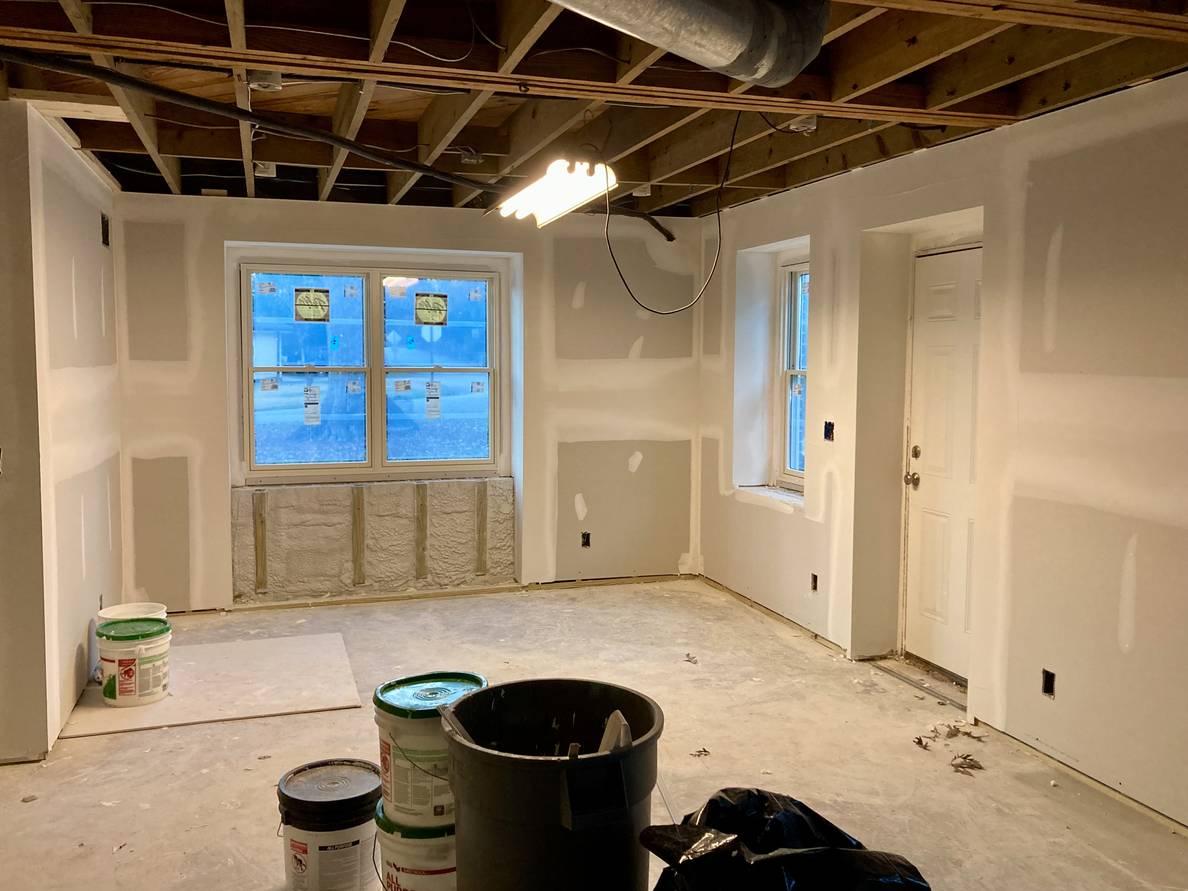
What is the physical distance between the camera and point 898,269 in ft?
16.0

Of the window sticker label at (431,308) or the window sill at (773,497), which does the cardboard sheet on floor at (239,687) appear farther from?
the window sill at (773,497)

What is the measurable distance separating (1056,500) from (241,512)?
14.5ft

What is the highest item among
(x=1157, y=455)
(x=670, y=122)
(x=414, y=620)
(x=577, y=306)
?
(x=670, y=122)

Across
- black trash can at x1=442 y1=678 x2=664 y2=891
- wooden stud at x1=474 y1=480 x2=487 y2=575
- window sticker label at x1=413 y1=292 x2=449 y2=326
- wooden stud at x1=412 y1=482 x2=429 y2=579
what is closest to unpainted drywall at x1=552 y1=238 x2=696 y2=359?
window sticker label at x1=413 y1=292 x2=449 y2=326

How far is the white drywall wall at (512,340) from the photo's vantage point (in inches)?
220

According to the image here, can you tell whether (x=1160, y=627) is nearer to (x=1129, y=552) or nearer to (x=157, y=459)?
(x=1129, y=552)

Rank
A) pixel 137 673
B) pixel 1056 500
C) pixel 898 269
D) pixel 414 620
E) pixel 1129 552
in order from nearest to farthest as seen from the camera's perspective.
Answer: pixel 1129 552, pixel 1056 500, pixel 137 673, pixel 898 269, pixel 414 620

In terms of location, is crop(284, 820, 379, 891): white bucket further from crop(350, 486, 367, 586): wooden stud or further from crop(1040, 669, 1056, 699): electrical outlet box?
crop(350, 486, 367, 586): wooden stud

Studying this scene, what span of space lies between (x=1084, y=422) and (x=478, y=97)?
2.52 metres

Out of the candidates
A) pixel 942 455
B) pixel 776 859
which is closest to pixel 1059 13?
pixel 776 859

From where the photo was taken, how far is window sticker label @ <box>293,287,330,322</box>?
6.04 meters

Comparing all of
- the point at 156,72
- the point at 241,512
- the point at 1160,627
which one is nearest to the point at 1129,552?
the point at 1160,627

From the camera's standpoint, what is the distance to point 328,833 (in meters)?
2.62

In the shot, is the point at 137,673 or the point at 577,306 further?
the point at 577,306
